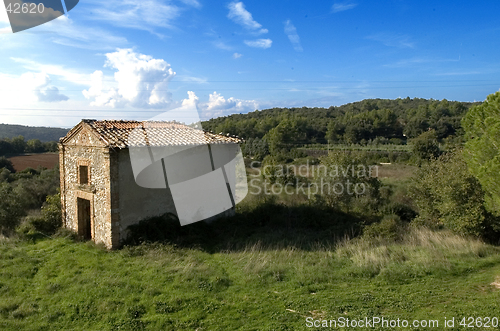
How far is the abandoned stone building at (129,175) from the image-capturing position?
395 inches

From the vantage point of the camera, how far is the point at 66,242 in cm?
1068

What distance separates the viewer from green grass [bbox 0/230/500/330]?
6281mm

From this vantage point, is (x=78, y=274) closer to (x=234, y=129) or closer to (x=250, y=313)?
(x=250, y=313)

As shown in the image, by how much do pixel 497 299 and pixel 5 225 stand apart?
624 inches

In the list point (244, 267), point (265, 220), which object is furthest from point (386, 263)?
point (265, 220)

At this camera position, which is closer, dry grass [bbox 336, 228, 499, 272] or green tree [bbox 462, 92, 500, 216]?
green tree [bbox 462, 92, 500, 216]

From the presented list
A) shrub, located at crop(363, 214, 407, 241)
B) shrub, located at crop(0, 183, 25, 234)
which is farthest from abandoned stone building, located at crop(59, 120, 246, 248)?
shrub, located at crop(363, 214, 407, 241)

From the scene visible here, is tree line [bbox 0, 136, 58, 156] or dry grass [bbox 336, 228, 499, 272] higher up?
tree line [bbox 0, 136, 58, 156]

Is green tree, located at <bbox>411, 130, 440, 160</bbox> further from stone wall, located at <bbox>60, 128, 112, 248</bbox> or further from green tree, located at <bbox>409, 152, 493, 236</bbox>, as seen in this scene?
stone wall, located at <bbox>60, 128, 112, 248</bbox>

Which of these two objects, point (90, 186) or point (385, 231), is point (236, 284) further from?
point (385, 231)

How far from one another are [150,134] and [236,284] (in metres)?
6.57

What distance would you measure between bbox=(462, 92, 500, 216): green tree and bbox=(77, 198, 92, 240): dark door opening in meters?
13.1

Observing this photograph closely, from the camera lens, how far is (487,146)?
902cm

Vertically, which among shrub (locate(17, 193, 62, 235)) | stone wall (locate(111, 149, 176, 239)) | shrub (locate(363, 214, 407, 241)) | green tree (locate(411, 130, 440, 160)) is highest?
green tree (locate(411, 130, 440, 160))
